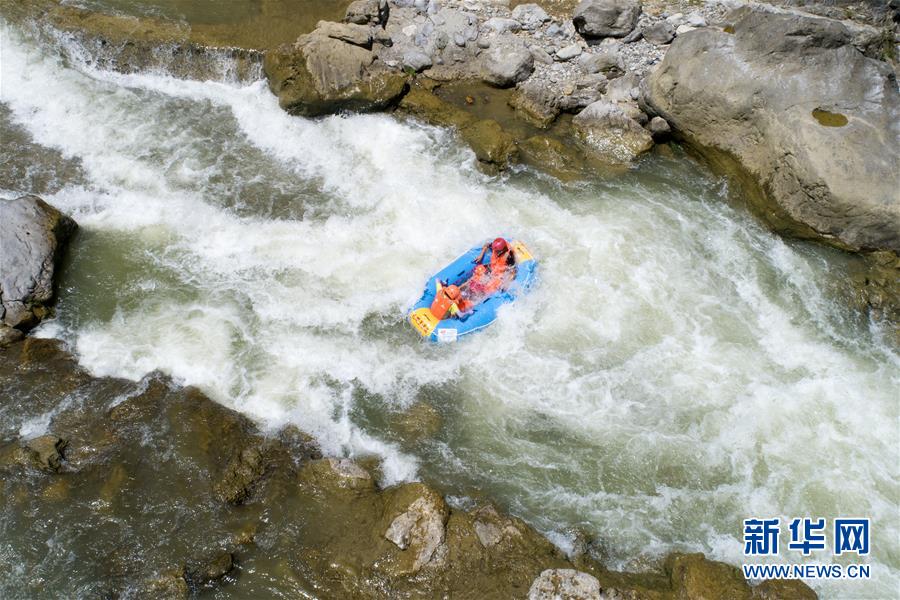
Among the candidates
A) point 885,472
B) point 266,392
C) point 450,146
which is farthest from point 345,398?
point 885,472

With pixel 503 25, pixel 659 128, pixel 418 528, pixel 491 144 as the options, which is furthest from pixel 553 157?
pixel 418 528

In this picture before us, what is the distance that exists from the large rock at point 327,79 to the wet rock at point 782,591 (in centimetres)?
985

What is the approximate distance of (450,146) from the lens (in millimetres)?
11742

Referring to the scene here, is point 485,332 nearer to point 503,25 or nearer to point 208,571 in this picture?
point 208,571

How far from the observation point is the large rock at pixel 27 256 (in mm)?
8477

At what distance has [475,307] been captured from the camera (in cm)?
909

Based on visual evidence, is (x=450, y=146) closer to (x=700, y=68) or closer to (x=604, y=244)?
(x=604, y=244)

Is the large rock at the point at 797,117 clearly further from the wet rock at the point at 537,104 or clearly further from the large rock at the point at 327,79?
the large rock at the point at 327,79

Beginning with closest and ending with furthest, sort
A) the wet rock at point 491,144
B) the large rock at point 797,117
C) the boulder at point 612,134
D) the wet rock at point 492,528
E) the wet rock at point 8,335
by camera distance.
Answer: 1. the wet rock at point 492,528
2. the wet rock at point 8,335
3. the large rock at point 797,117
4. the wet rock at point 491,144
5. the boulder at point 612,134

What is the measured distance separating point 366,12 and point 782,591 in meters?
12.1

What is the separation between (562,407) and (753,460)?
94.2 inches

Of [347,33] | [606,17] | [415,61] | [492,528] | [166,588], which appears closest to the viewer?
[166,588]

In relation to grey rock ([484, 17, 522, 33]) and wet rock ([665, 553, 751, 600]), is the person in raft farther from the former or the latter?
grey rock ([484, 17, 522, 33])


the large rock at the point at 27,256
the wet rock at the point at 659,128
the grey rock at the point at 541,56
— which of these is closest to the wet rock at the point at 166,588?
the large rock at the point at 27,256
